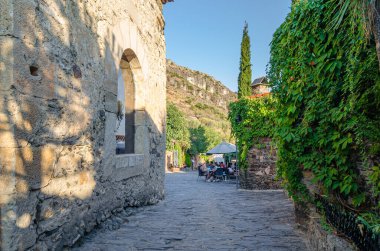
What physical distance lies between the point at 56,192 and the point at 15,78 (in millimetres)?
1089

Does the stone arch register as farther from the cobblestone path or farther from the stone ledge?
the cobblestone path

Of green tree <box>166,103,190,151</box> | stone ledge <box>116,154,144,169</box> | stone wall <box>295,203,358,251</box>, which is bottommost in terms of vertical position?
stone wall <box>295,203,358,251</box>

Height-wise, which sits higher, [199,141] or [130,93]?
[199,141]

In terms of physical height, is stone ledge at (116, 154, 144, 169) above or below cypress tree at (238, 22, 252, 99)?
below

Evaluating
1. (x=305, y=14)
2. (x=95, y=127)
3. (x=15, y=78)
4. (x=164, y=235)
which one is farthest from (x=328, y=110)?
(x=15, y=78)

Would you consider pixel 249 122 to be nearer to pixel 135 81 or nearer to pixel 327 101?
pixel 135 81

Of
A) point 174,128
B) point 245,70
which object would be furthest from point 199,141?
point 245,70

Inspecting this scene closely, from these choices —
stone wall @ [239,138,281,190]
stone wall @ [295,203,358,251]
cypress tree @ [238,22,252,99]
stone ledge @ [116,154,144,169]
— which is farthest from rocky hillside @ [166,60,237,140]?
stone wall @ [295,203,358,251]

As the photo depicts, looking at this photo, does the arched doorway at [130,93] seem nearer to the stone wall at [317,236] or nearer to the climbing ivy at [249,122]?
the stone wall at [317,236]

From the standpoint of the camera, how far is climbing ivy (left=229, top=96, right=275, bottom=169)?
8.23 m

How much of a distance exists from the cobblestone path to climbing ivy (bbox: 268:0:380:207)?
64cm

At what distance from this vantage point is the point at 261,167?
337 inches

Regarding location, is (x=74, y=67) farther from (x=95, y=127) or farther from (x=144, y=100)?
(x=144, y=100)

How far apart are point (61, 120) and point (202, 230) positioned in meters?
2.14
